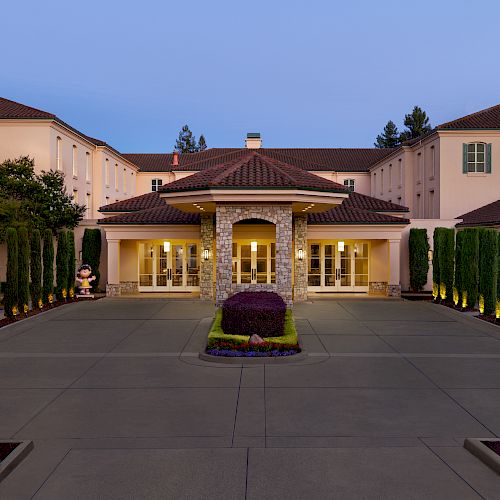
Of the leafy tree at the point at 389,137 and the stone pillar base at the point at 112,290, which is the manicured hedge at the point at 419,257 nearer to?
the stone pillar base at the point at 112,290

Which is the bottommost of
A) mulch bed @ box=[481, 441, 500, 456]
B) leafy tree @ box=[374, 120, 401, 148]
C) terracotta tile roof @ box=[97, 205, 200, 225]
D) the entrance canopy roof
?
mulch bed @ box=[481, 441, 500, 456]

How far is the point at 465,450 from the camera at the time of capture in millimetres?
7109

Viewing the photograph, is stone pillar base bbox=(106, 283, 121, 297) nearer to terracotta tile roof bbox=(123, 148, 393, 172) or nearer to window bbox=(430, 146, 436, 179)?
window bbox=(430, 146, 436, 179)

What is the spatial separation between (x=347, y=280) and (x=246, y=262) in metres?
5.45

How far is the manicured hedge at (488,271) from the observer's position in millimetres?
19172

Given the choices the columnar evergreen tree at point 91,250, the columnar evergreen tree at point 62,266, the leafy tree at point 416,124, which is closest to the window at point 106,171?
the columnar evergreen tree at point 91,250

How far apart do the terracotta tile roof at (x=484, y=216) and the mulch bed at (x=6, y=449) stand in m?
25.7

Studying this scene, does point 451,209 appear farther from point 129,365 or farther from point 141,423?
point 141,423

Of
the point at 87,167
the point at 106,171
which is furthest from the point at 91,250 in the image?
the point at 106,171

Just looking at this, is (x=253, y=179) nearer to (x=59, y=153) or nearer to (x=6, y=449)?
(x=6, y=449)

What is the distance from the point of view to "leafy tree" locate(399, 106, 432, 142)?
8088cm

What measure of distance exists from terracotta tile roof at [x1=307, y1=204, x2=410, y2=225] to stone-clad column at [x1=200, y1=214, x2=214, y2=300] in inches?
201

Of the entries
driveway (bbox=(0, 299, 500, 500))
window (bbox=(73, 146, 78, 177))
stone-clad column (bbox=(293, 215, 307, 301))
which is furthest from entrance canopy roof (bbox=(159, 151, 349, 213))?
window (bbox=(73, 146, 78, 177))

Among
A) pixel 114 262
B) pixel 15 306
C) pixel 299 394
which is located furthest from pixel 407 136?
pixel 299 394
